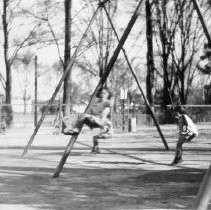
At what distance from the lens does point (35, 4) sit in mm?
24359

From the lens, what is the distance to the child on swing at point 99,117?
869 centimetres

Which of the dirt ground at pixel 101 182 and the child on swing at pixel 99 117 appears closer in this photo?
the dirt ground at pixel 101 182

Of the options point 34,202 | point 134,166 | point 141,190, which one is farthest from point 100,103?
point 34,202

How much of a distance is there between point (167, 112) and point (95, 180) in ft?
86.2

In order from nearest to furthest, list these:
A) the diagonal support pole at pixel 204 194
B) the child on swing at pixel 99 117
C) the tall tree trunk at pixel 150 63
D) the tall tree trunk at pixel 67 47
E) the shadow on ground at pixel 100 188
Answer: the diagonal support pole at pixel 204 194 < the shadow on ground at pixel 100 188 < the child on swing at pixel 99 117 < the tall tree trunk at pixel 67 47 < the tall tree trunk at pixel 150 63

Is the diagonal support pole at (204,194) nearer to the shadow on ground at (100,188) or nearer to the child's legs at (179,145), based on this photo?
the shadow on ground at (100,188)

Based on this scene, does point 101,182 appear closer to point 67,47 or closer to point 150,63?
point 67,47

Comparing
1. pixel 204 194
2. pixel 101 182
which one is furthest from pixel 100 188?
pixel 204 194

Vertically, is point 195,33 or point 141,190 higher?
point 195,33

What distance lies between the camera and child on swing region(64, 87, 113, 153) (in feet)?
28.5

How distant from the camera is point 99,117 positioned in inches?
426

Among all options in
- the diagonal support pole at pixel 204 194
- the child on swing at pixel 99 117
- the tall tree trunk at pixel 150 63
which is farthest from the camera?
the tall tree trunk at pixel 150 63

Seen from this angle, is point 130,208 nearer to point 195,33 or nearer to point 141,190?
point 141,190

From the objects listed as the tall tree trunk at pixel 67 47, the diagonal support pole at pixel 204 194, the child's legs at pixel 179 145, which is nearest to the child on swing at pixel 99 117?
the child's legs at pixel 179 145
